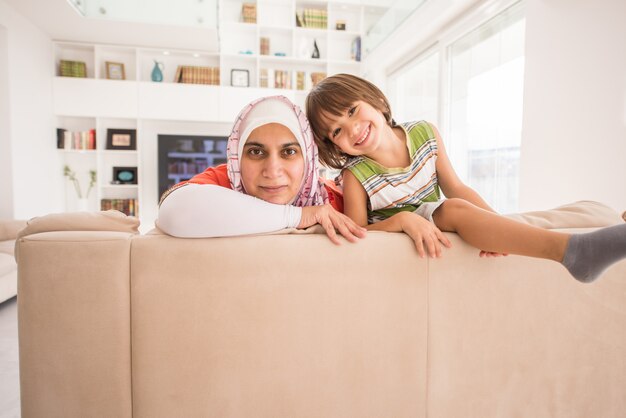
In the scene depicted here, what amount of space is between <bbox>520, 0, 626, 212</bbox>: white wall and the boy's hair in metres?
1.46

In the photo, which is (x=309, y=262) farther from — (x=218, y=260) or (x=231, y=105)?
(x=231, y=105)

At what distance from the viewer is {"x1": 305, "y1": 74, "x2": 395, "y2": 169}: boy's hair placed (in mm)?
1375

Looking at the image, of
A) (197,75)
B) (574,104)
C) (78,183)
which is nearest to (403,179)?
(574,104)

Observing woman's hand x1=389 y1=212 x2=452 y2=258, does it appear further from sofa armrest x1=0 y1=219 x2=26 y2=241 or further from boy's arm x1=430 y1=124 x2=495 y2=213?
sofa armrest x1=0 y1=219 x2=26 y2=241

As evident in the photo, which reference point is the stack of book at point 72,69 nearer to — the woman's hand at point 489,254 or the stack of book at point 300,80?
the stack of book at point 300,80

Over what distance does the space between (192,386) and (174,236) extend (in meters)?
0.33

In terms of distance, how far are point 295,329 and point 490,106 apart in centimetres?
321

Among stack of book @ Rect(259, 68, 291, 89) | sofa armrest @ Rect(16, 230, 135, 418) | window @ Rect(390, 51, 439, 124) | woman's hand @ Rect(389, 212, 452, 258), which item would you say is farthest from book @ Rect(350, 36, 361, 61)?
sofa armrest @ Rect(16, 230, 135, 418)

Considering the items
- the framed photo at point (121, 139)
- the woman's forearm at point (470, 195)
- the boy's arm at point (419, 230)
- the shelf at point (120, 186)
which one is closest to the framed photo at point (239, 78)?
the framed photo at point (121, 139)

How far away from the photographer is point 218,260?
82 cm

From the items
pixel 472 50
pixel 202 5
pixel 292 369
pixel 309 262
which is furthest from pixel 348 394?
pixel 202 5

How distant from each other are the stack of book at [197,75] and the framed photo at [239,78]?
21 cm

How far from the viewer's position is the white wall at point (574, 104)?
2.07 metres

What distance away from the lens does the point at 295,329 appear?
85cm
